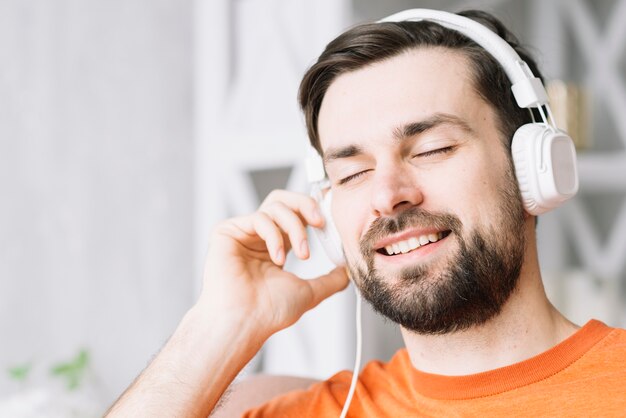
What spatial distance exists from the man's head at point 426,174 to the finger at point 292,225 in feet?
0.22

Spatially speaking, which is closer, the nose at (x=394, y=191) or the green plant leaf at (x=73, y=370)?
the nose at (x=394, y=191)

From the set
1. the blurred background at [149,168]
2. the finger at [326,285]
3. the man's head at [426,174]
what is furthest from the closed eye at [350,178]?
the blurred background at [149,168]

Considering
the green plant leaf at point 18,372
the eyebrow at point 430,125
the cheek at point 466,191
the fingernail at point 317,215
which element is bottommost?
the green plant leaf at point 18,372

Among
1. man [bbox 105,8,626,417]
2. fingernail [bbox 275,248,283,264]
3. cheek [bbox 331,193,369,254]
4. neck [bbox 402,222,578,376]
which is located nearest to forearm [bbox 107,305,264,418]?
man [bbox 105,8,626,417]

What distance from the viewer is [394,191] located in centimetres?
119

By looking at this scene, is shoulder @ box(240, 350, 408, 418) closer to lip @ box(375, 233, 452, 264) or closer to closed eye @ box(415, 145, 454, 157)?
lip @ box(375, 233, 452, 264)

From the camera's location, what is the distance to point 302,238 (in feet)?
4.43

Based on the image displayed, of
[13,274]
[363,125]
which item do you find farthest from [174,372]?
[13,274]

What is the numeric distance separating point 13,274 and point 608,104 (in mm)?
1938

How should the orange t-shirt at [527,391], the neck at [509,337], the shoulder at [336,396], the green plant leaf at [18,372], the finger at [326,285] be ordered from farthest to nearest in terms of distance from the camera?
the green plant leaf at [18,372], the finger at [326,285], the shoulder at [336,396], the neck at [509,337], the orange t-shirt at [527,391]

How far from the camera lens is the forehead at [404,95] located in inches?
48.7

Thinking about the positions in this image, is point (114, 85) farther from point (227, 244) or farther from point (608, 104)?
point (608, 104)

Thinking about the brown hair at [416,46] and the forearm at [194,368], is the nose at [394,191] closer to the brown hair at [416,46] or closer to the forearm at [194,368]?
the brown hair at [416,46]

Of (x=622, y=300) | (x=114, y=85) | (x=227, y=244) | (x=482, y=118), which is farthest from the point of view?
(x=622, y=300)
